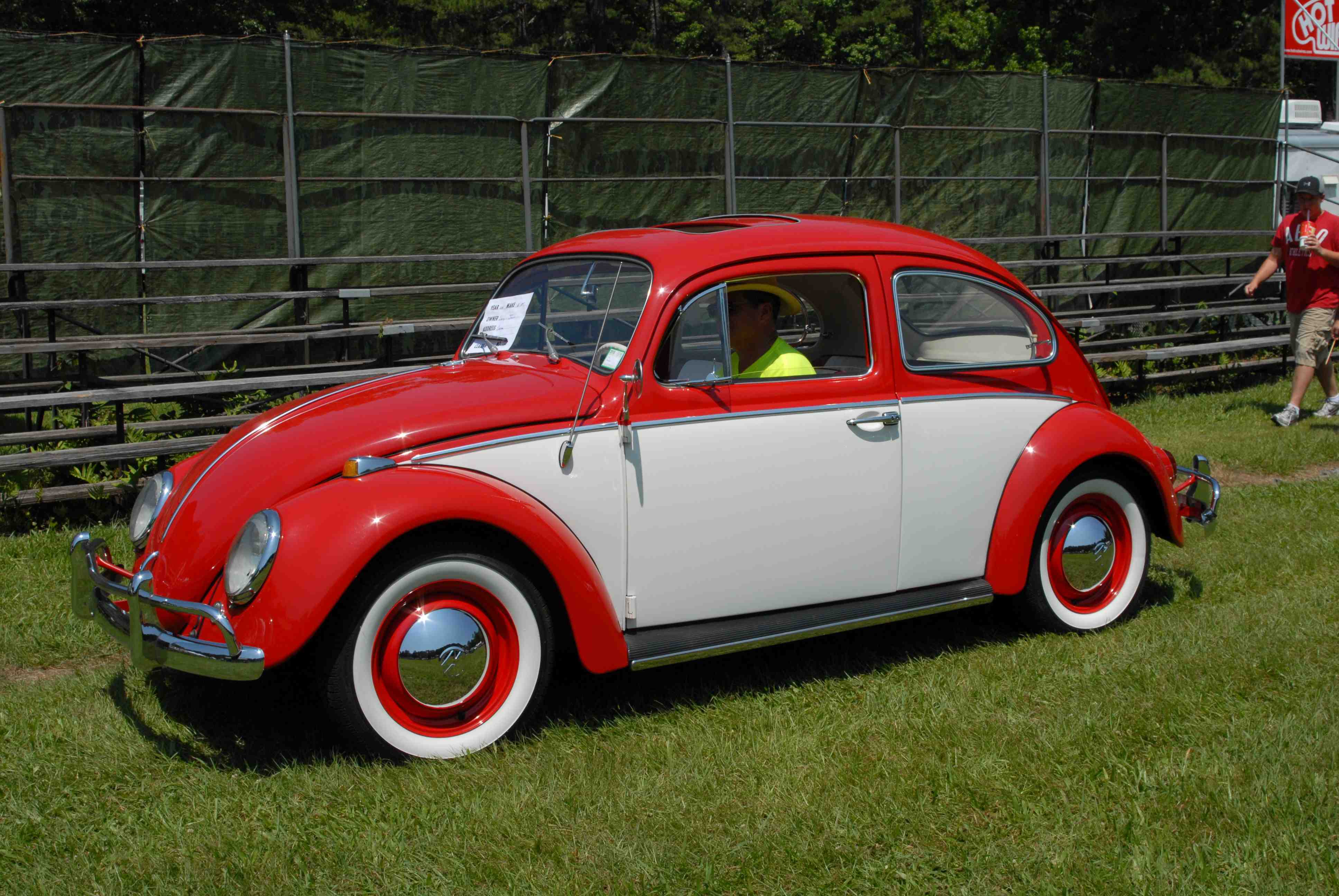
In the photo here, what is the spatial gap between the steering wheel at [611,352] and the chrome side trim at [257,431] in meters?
0.82

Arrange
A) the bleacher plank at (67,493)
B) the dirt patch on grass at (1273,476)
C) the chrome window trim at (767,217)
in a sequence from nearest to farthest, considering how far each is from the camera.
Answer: the chrome window trim at (767,217)
the bleacher plank at (67,493)
the dirt patch on grass at (1273,476)

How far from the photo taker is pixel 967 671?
4652 mm

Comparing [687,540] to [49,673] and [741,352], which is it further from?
[49,673]

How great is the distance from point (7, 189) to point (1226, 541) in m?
8.60

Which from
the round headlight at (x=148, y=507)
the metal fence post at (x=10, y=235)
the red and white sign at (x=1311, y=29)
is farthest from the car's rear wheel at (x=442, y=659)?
the red and white sign at (x=1311, y=29)

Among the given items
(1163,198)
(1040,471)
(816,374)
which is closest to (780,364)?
(816,374)

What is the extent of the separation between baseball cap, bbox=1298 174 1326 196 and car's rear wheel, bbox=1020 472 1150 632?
18.1 ft

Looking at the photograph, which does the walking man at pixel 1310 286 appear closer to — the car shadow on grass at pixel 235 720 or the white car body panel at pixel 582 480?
the white car body panel at pixel 582 480

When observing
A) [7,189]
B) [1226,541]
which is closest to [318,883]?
[1226,541]

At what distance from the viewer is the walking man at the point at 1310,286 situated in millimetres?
9430

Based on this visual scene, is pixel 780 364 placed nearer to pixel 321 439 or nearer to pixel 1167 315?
pixel 321 439

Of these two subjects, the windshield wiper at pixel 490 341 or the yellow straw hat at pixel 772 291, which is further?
the windshield wiper at pixel 490 341

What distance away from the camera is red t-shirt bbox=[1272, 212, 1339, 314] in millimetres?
9445

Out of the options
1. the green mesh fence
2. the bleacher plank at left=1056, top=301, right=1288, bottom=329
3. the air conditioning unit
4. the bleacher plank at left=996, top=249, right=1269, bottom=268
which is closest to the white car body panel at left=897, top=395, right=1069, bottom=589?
the bleacher plank at left=1056, top=301, right=1288, bottom=329
